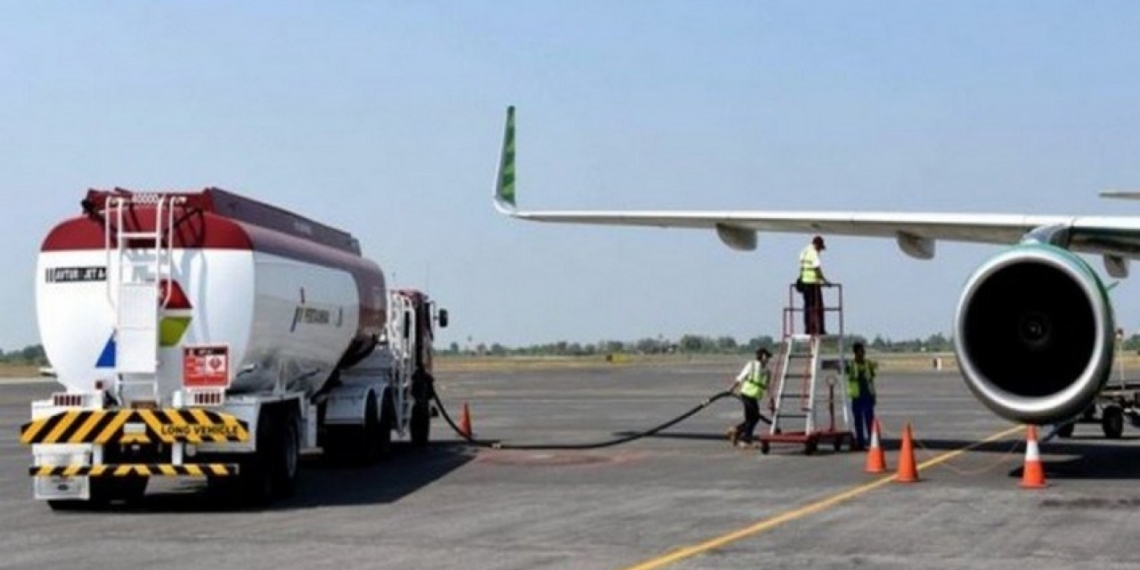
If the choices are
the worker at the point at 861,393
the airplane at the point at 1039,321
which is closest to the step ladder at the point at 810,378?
the worker at the point at 861,393

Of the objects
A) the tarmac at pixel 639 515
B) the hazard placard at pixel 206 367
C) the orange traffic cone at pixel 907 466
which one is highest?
the hazard placard at pixel 206 367

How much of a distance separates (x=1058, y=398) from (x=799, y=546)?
4.24m

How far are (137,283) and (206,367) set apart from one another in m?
1.13

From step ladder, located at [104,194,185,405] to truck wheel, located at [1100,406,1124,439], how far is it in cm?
1576

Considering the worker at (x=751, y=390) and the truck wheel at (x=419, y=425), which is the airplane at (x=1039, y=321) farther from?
the truck wheel at (x=419, y=425)

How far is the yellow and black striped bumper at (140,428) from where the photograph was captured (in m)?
16.6

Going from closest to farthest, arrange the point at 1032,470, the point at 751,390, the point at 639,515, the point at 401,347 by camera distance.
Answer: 1. the point at 639,515
2. the point at 1032,470
3. the point at 751,390
4. the point at 401,347

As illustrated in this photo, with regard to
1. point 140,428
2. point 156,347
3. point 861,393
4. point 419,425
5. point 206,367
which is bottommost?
point 419,425

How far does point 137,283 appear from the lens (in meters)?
16.9

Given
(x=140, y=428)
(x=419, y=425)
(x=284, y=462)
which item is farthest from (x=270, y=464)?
(x=419, y=425)

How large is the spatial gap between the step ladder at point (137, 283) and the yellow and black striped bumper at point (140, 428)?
47 cm

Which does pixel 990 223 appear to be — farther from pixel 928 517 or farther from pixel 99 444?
pixel 99 444

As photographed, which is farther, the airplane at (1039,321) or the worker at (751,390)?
the worker at (751,390)

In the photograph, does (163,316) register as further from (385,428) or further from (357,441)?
(385,428)
